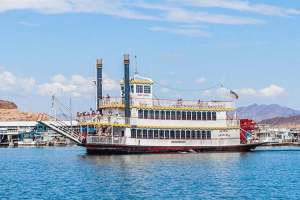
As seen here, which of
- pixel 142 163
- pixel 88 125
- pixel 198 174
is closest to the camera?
pixel 198 174

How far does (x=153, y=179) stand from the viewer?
4316 cm

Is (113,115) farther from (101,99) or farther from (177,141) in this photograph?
(177,141)

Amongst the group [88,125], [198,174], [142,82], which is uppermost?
[142,82]

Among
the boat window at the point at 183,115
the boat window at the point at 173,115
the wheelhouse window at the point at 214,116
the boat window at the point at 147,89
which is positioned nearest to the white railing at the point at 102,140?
the boat window at the point at 147,89

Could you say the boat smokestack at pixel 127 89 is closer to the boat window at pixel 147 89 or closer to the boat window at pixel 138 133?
the boat window at pixel 138 133

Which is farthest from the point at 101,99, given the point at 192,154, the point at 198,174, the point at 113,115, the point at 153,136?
the point at 198,174

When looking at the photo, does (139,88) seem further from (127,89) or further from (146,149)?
(146,149)

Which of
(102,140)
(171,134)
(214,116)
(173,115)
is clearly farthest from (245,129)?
(102,140)

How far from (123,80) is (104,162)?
661 inches

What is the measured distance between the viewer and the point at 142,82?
6831 centimetres

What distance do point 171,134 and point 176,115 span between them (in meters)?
2.45

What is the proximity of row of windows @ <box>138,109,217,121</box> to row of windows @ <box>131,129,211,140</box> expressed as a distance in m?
1.66

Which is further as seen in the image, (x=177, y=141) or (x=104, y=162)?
(x=177, y=141)

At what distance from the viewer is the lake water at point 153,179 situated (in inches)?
1449
